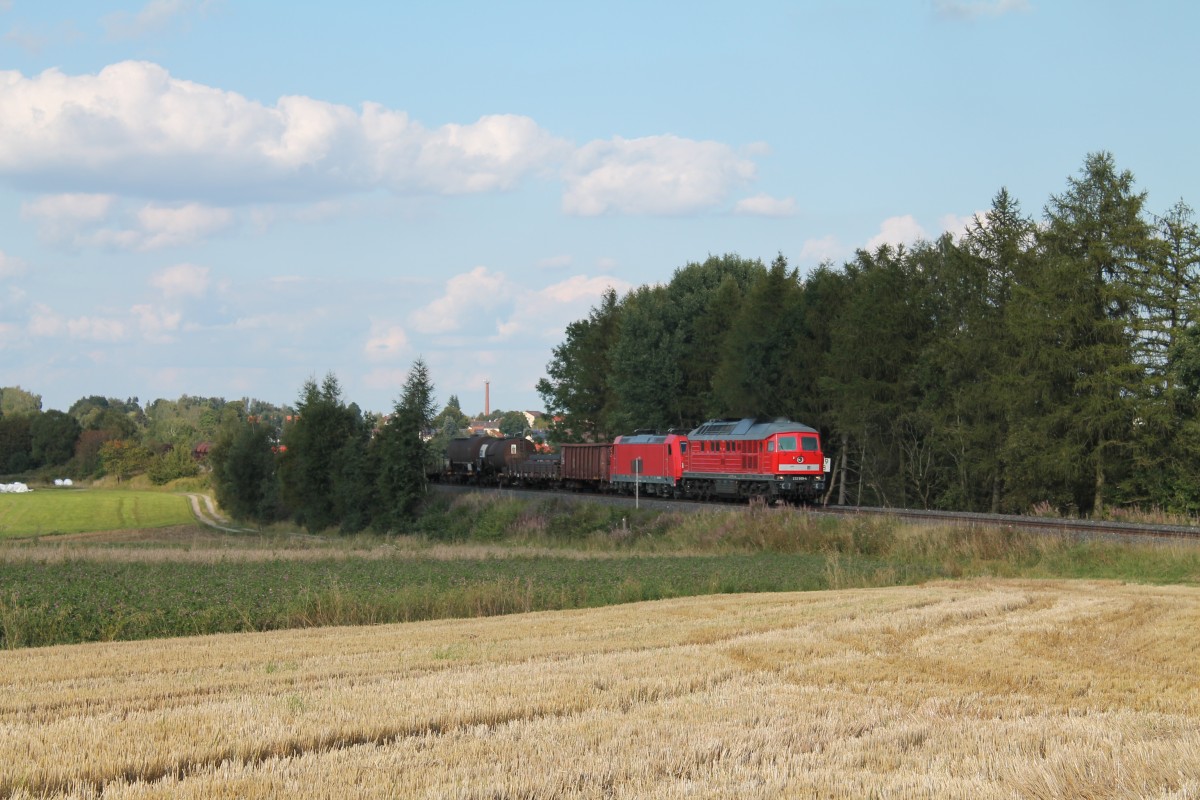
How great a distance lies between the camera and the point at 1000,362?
46.5 m

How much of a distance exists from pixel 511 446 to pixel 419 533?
1240 cm

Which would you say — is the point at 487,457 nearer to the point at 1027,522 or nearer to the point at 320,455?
the point at 320,455

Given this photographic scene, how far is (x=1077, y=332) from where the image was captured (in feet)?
139

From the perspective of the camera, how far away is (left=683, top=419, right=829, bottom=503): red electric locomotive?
157 feet

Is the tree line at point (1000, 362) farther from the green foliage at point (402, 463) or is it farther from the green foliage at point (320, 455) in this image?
the green foliage at point (320, 455)

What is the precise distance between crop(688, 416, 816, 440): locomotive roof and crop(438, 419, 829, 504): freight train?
0.03 metres

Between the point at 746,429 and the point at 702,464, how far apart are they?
13.8 feet

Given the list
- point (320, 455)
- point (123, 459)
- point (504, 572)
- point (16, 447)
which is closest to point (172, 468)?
point (123, 459)

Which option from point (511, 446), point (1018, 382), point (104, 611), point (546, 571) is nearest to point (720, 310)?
point (511, 446)

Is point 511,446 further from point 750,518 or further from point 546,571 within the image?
point 546,571

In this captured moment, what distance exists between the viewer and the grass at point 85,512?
92250 millimetres

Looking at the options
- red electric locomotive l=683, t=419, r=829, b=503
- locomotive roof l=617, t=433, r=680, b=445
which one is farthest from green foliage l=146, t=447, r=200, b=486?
red electric locomotive l=683, t=419, r=829, b=503

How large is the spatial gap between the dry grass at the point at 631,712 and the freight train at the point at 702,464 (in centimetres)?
2946

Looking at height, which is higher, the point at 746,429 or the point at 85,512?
the point at 746,429
